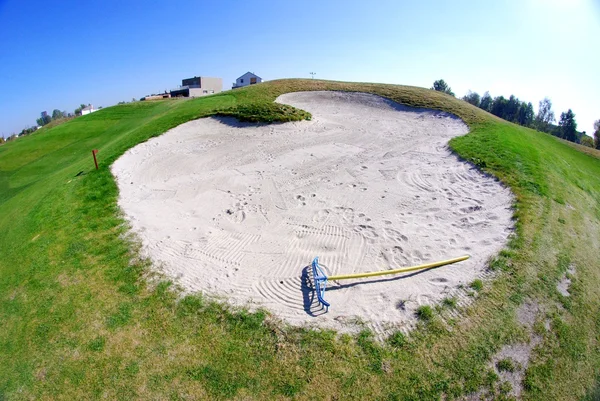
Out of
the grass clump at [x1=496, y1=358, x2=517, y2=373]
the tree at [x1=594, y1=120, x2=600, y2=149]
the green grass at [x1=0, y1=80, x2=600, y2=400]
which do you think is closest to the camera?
the green grass at [x1=0, y1=80, x2=600, y2=400]

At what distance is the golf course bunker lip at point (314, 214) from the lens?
254 inches

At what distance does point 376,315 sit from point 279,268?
2.44m

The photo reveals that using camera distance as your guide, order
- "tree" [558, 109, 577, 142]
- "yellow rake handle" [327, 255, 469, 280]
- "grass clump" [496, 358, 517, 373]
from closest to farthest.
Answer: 1. "grass clump" [496, 358, 517, 373]
2. "yellow rake handle" [327, 255, 469, 280]
3. "tree" [558, 109, 577, 142]

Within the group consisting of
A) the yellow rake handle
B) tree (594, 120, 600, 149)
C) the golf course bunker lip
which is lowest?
tree (594, 120, 600, 149)

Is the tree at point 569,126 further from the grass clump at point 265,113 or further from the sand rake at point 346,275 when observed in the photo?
the sand rake at point 346,275

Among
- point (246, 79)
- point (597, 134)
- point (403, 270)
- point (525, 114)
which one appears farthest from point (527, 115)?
point (403, 270)

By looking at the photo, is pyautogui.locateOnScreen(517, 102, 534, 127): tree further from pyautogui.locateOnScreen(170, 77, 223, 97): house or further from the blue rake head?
the blue rake head

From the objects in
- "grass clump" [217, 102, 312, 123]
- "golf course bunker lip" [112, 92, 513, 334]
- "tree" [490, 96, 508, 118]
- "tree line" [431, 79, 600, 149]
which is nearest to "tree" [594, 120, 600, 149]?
"tree line" [431, 79, 600, 149]

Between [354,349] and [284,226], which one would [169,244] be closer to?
[284,226]

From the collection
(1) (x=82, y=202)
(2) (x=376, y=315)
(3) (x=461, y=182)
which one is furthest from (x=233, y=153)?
(2) (x=376, y=315)

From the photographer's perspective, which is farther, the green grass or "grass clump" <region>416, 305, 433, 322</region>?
"grass clump" <region>416, 305, 433, 322</region>

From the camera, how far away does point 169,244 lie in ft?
27.2

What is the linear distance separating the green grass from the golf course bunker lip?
50 centimetres

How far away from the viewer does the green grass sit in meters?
4.76
